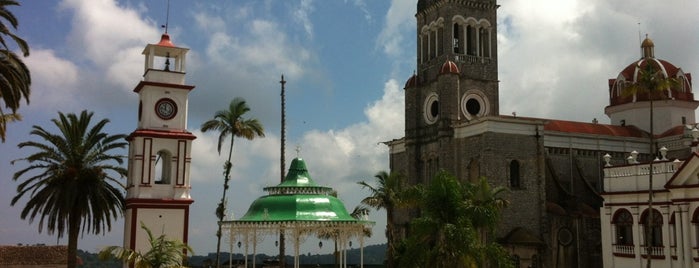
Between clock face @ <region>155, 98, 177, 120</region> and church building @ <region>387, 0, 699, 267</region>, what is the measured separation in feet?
64.6

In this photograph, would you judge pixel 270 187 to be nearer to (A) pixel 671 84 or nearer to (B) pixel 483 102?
(A) pixel 671 84

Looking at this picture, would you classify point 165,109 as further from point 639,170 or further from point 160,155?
point 639,170

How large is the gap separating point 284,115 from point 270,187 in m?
15.9

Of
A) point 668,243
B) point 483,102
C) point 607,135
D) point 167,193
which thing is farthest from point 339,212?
point 607,135

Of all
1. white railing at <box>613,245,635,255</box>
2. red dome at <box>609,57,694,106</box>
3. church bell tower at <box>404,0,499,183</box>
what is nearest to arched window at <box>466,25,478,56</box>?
church bell tower at <box>404,0,499,183</box>

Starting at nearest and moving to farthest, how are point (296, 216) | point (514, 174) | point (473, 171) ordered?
point (296, 216)
point (473, 171)
point (514, 174)

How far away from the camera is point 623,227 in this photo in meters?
41.3

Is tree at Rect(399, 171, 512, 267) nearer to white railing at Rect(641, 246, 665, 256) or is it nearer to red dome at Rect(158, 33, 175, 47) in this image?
white railing at Rect(641, 246, 665, 256)

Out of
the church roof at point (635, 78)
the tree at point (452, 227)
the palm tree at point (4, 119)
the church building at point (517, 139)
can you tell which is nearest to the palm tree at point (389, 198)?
the tree at point (452, 227)

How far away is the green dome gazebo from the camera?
1304 inches

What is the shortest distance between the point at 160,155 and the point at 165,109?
2.22m

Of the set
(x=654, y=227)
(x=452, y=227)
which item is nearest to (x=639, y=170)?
(x=654, y=227)

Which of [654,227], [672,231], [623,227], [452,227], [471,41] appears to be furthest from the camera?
[471,41]

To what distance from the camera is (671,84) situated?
1416 inches
